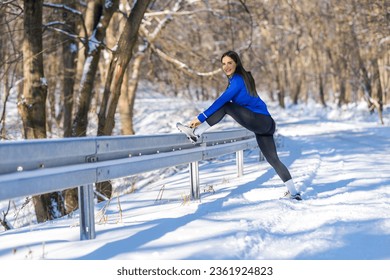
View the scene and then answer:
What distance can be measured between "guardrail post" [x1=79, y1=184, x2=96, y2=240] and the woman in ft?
6.32

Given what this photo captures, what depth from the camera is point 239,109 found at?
19.9 feet

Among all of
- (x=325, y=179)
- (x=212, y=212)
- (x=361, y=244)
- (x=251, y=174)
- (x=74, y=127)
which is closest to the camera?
(x=361, y=244)

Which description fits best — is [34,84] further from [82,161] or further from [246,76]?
[82,161]

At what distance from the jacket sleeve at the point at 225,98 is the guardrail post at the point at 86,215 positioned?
193 cm

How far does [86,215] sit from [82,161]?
1.41 feet

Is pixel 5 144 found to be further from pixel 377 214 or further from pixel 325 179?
pixel 325 179

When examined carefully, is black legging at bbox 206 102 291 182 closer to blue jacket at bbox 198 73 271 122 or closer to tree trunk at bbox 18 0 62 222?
blue jacket at bbox 198 73 271 122

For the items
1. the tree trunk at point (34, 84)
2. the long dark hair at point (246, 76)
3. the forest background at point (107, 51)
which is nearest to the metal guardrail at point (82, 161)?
the long dark hair at point (246, 76)

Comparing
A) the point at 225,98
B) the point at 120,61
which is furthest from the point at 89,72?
the point at 225,98

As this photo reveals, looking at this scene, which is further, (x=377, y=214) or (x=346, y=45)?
(x=346, y=45)

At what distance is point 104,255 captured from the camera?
12.4ft

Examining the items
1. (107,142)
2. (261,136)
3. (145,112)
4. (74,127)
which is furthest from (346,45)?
(107,142)

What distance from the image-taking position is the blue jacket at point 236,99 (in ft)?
19.3
